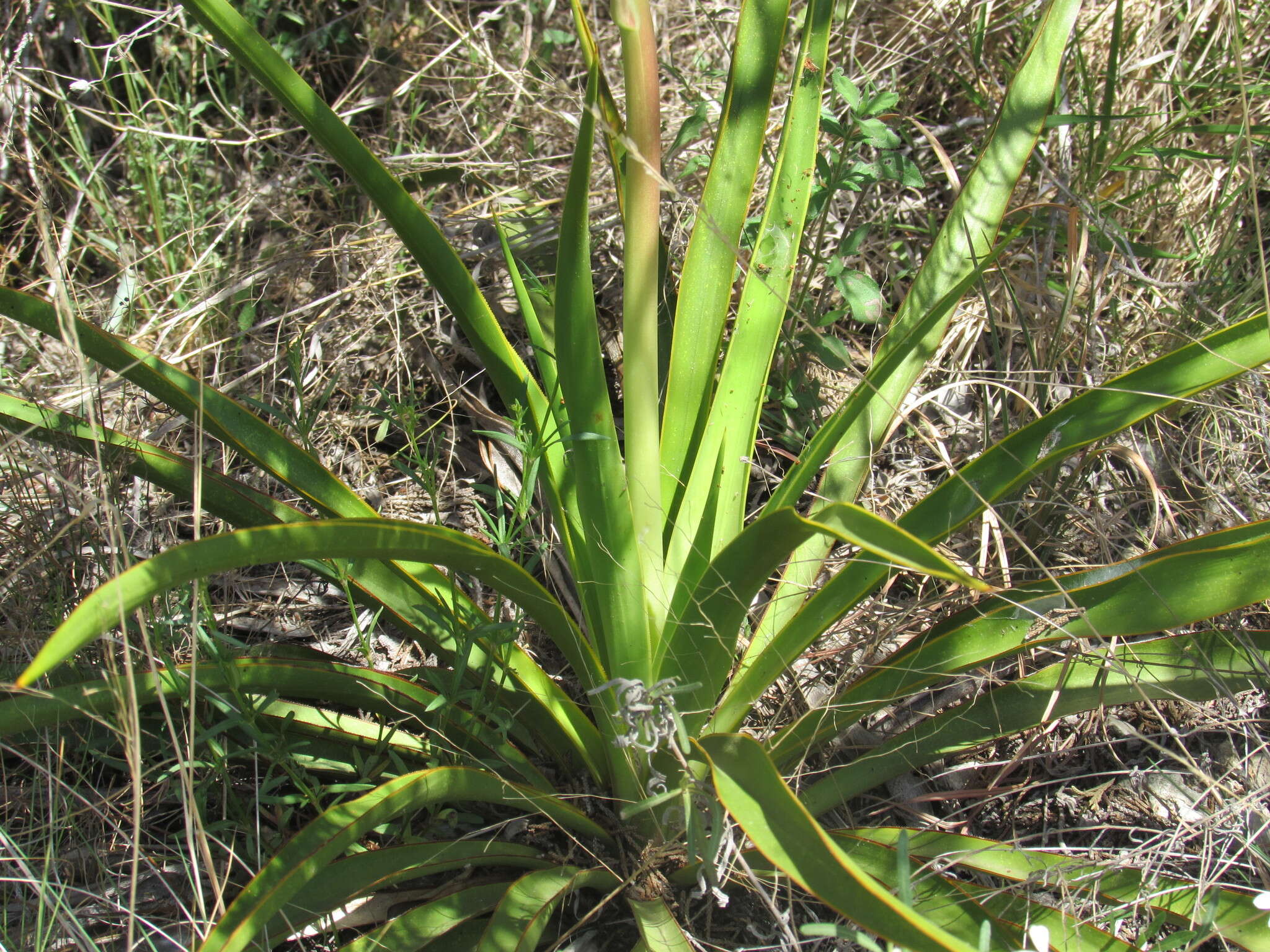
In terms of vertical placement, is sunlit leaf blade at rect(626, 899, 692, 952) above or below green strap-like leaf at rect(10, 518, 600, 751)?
below

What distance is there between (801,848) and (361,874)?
2.13 feet

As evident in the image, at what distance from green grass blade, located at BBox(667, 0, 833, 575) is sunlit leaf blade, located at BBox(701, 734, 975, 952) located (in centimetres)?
42

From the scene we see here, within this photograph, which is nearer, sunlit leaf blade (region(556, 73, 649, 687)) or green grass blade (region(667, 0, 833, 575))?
sunlit leaf blade (region(556, 73, 649, 687))

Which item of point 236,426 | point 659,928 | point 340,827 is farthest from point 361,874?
point 236,426

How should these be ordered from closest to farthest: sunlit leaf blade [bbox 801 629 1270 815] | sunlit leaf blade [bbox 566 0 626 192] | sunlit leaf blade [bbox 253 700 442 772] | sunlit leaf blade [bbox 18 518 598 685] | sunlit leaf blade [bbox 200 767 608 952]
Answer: sunlit leaf blade [bbox 18 518 598 685]
sunlit leaf blade [bbox 566 0 626 192]
sunlit leaf blade [bbox 200 767 608 952]
sunlit leaf blade [bbox 801 629 1270 815]
sunlit leaf blade [bbox 253 700 442 772]

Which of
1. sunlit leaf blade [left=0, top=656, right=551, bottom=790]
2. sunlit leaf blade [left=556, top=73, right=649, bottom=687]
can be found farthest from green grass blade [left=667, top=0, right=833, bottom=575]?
sunlit leaf blade [left=0, top=656, right=551, bottom=790]

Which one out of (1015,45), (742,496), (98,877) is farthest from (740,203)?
(98,877)

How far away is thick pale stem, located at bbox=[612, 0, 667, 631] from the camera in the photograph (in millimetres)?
969

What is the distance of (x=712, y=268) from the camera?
4.62ft

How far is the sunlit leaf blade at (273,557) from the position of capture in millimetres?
750

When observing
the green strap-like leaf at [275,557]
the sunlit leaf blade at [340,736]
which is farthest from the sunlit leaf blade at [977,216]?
the sunlit leaf blade at [340,736]

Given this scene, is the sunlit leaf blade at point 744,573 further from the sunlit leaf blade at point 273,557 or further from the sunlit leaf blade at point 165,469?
the sunlit leaf blade at point 165,469

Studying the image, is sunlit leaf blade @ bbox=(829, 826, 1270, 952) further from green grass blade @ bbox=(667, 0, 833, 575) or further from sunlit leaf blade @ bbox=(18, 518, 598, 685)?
sunlit leaf blade @ bbox=(18, 518, 598, 685)

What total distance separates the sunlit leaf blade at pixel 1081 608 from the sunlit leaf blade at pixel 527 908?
366mm
